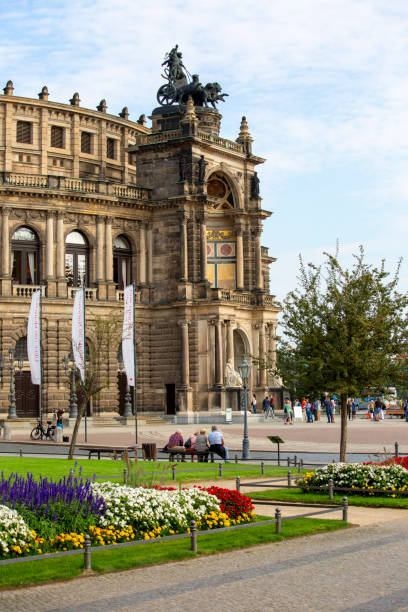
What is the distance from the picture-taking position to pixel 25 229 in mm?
64312

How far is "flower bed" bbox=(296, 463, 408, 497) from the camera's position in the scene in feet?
73.9

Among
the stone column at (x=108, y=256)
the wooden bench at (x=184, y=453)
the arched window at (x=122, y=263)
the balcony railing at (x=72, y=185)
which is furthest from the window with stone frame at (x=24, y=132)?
the wooden bench at (x=184, y=453)

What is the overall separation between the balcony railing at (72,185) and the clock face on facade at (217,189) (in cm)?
598

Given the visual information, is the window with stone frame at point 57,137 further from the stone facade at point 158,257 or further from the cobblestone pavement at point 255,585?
the cobblestone pavement at point 255,585

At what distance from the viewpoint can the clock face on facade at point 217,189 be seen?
74.5m

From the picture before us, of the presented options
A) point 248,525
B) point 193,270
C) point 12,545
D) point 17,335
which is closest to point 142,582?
point 12,545

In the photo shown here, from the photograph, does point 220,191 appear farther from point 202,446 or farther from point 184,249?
point 202,446

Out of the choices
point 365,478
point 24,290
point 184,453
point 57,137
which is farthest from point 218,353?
point 365,478

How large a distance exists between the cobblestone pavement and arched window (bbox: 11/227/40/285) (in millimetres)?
50006

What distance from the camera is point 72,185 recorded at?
2594 inches

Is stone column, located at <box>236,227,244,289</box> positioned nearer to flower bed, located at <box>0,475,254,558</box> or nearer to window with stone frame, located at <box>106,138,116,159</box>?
window with stone frame, located at <box>106,138,116,159</box>

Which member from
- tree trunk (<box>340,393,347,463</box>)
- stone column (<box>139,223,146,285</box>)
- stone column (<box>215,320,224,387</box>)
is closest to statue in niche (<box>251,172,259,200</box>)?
stone column (<box>139,223,146,285</box>)

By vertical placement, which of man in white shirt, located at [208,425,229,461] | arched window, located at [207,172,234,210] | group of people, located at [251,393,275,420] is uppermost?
arched window, located at [207,172,234,210]

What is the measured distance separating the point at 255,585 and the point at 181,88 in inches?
2544
